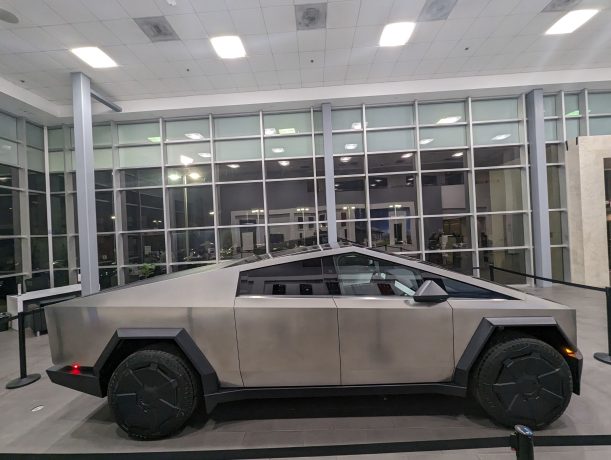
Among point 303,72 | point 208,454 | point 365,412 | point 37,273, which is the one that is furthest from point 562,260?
point 37,273

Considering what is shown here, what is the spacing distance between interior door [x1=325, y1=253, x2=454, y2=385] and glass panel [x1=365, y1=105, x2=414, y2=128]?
767 cm

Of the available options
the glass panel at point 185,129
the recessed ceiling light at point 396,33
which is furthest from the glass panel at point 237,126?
the recessed ceiling light at point 396,33

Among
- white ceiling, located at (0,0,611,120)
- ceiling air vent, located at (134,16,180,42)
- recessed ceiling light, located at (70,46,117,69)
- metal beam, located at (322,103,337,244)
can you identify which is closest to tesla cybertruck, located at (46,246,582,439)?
white ceiling, located at (0,0,611,120)

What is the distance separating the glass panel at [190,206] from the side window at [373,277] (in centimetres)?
733

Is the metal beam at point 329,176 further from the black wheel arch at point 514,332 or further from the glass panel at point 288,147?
the black wheel arch at point 514,332

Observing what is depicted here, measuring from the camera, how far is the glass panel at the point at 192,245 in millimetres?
9453

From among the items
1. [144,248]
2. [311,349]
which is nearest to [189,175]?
[144,248]

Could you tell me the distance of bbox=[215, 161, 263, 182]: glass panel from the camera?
30.9 feet

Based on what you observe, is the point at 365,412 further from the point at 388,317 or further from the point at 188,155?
the point at 188,155

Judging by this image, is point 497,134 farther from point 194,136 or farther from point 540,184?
point 194,136

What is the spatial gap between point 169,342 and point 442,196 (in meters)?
8.32

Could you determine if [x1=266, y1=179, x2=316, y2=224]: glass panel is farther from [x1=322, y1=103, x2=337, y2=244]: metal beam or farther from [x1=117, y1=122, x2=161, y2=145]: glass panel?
[x1=117, y1=122, x2=161, y2=145]: glass panel

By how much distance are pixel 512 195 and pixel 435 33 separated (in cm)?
495

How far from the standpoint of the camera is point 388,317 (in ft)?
8.01
